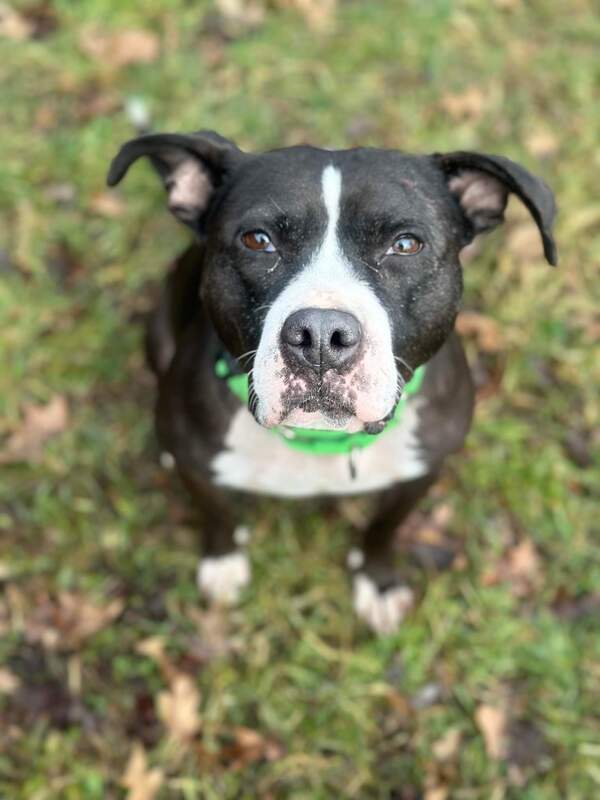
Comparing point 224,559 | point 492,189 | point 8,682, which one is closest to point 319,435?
point 492,189

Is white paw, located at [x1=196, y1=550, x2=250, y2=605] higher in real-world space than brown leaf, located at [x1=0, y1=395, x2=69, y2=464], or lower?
lower

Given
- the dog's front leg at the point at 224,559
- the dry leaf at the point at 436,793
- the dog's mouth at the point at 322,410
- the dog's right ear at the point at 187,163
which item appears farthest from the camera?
the dog's front leg at the point at 224,559

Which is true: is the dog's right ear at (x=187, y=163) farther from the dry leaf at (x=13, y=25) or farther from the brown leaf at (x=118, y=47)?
the dry leaf at (x=13, y=25)

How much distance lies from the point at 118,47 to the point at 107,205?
1.10 metres

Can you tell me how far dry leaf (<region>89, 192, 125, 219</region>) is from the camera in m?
5.16

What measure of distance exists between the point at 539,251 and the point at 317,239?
8.07ft

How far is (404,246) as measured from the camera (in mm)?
2865

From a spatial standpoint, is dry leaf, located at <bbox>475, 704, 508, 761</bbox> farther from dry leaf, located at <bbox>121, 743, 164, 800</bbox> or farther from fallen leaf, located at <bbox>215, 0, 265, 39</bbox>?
fallen leaf, located at <bbox>215, 0, 265, 39</bbox>

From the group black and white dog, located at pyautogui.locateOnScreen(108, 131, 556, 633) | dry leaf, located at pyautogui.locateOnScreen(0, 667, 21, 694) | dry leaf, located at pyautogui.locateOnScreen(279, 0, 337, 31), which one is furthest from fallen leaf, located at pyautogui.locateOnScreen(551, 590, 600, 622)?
dry leaf, located at pyautogui.locateOnScreen(279, 0, 337, 31)

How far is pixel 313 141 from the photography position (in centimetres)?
534

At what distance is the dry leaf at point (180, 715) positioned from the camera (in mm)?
4047

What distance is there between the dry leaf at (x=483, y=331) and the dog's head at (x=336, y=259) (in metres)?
1.68

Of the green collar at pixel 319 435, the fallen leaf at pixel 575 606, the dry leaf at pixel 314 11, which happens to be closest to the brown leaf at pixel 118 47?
the dry leaf at pixel 314 11

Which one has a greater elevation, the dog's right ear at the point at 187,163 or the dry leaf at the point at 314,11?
the dry leaf at the point at 314,11
